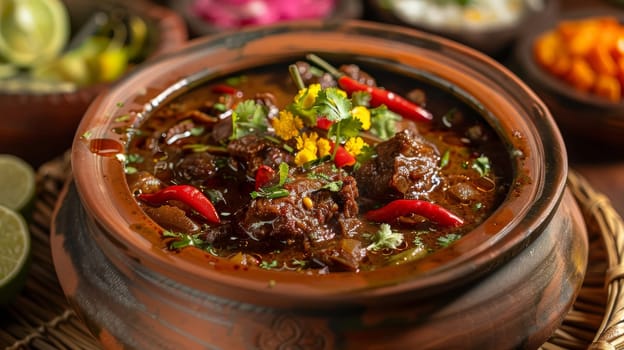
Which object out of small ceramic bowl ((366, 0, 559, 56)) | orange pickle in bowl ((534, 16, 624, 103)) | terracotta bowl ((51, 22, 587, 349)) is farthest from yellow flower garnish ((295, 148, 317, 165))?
small ceramic bowl ((366, 0, 559, 56))

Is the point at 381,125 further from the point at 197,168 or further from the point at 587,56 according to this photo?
the point at 587,56

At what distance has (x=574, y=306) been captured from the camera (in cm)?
331

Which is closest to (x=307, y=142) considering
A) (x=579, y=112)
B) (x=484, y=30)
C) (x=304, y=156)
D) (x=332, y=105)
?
(x=304, y=156)

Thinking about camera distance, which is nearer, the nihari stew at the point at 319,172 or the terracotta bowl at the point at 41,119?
the nihari stew at the point at 319,172

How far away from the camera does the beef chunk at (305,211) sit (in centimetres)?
276

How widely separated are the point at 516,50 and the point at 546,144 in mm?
2778

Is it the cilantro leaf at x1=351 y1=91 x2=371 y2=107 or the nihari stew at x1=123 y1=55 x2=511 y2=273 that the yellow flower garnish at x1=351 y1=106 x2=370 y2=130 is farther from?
the cilantro leaf at x1=351 y1=91 x2=371 y2=107

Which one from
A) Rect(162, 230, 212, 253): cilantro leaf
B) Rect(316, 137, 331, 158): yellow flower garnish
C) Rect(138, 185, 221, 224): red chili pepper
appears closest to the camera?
Rect(162, 230, 212, 253): cilantro leaf

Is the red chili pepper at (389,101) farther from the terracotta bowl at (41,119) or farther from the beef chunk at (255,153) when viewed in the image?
the terracotta bowl at (41,119)

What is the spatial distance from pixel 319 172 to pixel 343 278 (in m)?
0.61

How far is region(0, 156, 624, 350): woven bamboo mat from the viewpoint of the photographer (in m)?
3.10

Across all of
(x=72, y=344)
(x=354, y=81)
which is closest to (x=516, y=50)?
(x=354, y=81)

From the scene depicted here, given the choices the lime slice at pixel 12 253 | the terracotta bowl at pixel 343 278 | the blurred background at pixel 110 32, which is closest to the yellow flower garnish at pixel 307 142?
the terracotta bowl at pixel 343 278

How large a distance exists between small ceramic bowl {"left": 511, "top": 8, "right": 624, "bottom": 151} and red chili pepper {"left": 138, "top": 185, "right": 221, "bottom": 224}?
301 centimetres
